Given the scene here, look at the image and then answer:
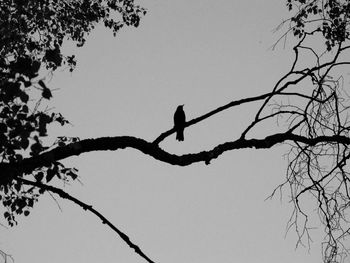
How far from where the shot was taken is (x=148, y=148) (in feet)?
12.5

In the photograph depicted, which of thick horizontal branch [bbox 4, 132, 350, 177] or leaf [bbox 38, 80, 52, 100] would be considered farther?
thick horizontal branch [bbox 4, 132, 350, 177]

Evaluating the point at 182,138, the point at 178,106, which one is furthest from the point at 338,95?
the point at 178,106

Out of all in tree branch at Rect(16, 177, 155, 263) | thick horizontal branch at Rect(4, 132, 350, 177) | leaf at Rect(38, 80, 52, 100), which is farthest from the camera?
thick horizontal branch at Rect(4, 132, 350, 177)

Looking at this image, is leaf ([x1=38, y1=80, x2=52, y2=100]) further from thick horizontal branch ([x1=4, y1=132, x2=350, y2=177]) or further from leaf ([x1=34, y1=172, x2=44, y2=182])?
leaf ([x1=34, y1=172, x2=44, y2=182])

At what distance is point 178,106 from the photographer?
32.3 ft

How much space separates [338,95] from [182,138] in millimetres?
4307

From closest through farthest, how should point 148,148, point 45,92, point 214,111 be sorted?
point 45,92
point 148,148
point 214,111

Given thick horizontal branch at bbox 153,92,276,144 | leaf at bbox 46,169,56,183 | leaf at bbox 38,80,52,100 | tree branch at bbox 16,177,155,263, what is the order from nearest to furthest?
leaf at bbox 38,80,52,100 → tree branch at bbox 16,177,155,263 → leaf at bbox 46,169,56,183 → thick horizontal branch at bbox 153,92,276,144

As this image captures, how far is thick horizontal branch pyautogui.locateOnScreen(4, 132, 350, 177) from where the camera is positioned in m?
3.06

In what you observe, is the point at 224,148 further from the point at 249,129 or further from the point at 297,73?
the point at 297,73

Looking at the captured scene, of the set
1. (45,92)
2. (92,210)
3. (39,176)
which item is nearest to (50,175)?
(39,176)

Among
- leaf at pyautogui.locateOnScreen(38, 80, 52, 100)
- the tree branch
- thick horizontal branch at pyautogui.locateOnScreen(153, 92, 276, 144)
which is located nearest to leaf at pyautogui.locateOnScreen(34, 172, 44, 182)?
the tree branch

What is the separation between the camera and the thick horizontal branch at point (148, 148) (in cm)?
306

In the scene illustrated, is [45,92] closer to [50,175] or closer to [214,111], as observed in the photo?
[50,175]
